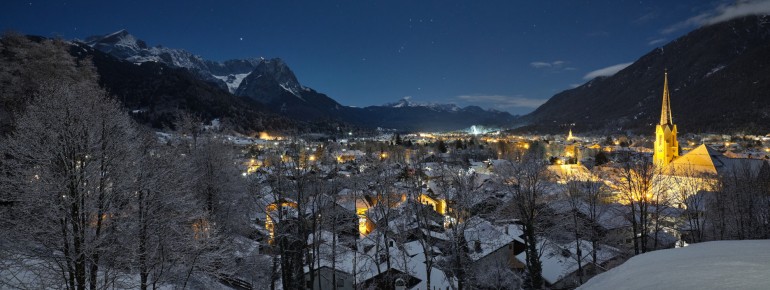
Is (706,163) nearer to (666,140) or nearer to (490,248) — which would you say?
(666,140)

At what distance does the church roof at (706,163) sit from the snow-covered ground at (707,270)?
152ft

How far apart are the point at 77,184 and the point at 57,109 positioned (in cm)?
235

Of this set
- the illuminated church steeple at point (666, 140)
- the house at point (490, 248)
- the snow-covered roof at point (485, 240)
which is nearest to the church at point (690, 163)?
the illuminated church steeple at point (666, 140)

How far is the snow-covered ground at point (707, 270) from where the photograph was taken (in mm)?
5801

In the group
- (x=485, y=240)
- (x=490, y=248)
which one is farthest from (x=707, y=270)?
(x=490, y=248)

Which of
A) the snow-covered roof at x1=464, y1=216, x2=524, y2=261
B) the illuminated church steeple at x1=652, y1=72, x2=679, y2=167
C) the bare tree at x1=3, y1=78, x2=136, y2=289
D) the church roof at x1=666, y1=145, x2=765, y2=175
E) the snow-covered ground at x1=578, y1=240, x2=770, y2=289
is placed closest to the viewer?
the snow-covered ground at x1=578, y1=240, x2=770, y2=289

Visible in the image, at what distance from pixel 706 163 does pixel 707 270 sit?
56741mm

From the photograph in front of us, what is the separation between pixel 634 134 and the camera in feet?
646

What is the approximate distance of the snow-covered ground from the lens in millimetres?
5801

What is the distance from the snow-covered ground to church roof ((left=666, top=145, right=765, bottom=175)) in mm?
46356

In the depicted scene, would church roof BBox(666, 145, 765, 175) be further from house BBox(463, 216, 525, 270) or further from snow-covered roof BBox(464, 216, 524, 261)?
snow-covered roof BBox(464, 216, 524, 261)

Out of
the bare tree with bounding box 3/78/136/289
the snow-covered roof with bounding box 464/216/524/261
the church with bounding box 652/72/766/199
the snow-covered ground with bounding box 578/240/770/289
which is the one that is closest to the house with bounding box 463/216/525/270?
the snow-covered roof with bounding box 464/216/524/261

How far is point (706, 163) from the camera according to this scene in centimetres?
5006

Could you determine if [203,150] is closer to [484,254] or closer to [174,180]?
[174,180]
